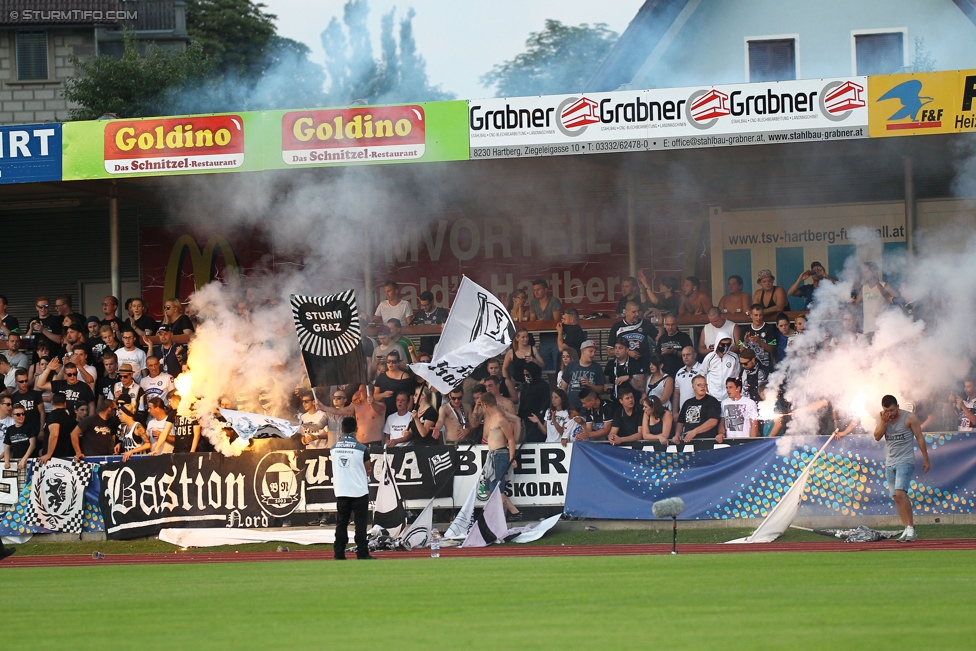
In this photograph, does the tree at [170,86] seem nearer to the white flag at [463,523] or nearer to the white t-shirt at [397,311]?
the white t-shirt at [397,311]

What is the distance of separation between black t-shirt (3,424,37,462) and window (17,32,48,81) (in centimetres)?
2944

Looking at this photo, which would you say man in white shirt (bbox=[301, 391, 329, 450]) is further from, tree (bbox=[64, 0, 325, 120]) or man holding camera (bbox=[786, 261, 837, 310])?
tree (bbox=[64, 0, 325, 120])

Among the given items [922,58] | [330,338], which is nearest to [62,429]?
[330,338]

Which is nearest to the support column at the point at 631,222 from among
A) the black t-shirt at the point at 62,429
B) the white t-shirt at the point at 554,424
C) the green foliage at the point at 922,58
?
the white t-shirt at the point at 554,424

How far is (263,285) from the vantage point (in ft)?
68.8

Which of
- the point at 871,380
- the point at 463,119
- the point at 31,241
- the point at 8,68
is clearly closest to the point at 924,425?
the point at 871,380

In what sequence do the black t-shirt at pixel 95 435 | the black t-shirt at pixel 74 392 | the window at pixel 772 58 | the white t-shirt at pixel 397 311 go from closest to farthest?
the black t-shirt at pixel 95 435, the black t-shirt at pixel 74 392, the white t-shirt at pixel 397 311, the window at pixel 772 58

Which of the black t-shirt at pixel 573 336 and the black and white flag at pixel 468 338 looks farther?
the black t-shirt at pixel 573 336

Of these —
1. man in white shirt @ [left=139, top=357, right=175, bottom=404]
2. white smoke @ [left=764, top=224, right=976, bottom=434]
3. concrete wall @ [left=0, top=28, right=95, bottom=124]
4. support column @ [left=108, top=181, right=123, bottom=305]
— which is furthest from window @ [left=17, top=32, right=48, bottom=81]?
white smoke @ [left=764, top=224, right=976, bottom=434]

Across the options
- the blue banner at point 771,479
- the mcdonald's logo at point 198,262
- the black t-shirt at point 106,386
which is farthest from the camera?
the mcdonald's logo at point 198,262

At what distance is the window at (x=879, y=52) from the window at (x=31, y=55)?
2907 centimetres

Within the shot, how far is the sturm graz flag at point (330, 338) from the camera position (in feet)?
50.5

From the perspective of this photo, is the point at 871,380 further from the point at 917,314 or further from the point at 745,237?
the point at 745,237

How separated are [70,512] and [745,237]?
34.9ft
